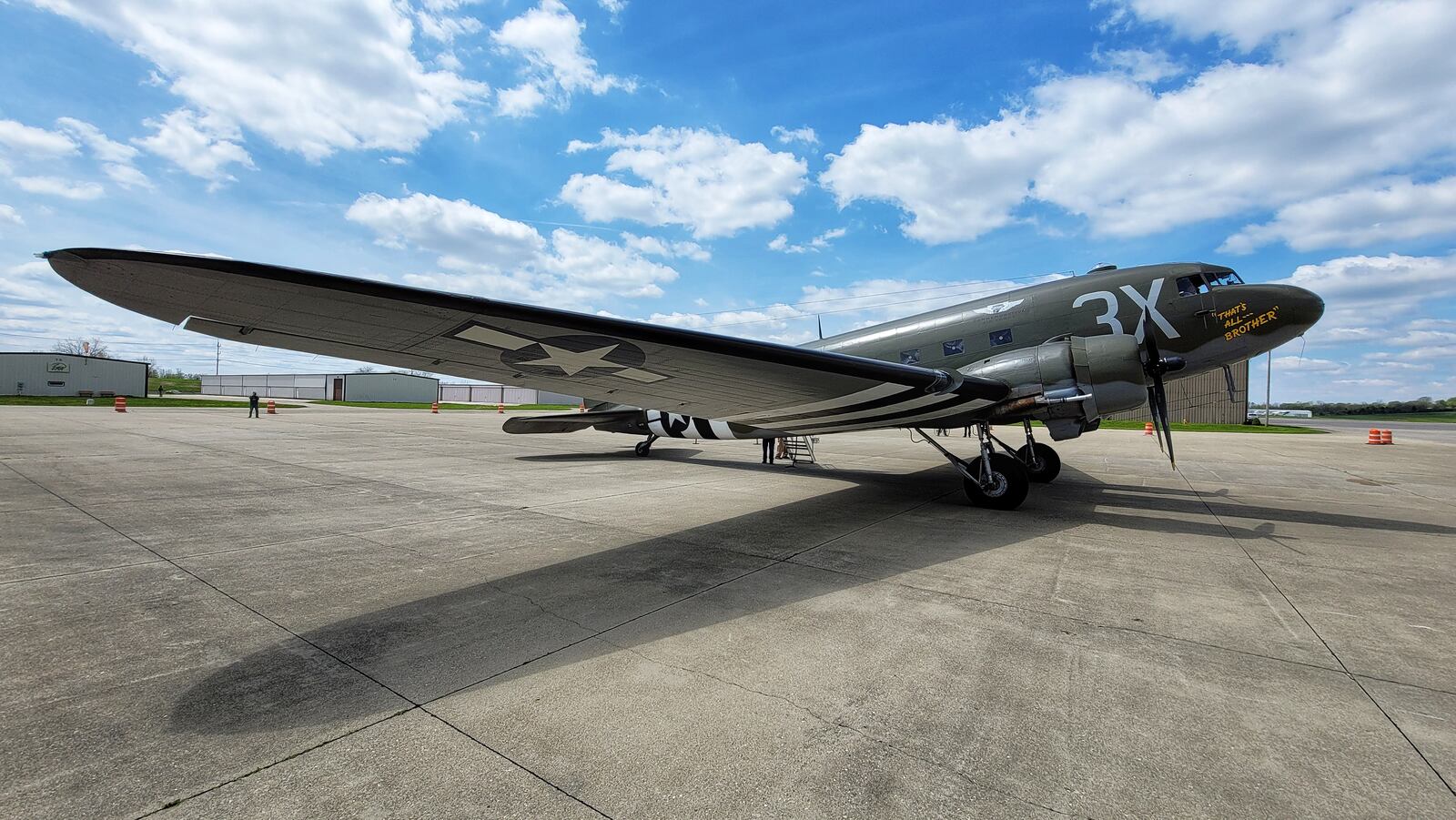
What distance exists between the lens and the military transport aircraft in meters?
3.32

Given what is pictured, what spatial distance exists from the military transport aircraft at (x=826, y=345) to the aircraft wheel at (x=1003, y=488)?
24 mm

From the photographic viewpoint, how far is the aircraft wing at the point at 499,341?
3.07 metres

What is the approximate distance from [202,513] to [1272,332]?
14344mm

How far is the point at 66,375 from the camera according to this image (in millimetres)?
55844

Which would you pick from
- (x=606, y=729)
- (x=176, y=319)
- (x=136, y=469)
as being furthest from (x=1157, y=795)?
(x=136, y=469)

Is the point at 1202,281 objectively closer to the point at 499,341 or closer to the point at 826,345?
the point at 826,345

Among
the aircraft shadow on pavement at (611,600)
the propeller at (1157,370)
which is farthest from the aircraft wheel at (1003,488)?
the propeller at (1157,370)

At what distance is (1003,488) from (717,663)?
6.32 metres

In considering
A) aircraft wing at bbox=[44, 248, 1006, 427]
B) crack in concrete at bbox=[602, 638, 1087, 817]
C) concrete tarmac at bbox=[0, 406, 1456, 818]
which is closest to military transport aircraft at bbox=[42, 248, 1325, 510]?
aircraft wing at bbox=[44, 248, 1006, 427]

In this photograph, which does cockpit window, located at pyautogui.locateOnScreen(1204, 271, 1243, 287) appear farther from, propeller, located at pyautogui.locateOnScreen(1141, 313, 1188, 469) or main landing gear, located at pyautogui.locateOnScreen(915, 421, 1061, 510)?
main landing gear, located at pyautogui.locateOnScreen(915, 421, 1061, 510)

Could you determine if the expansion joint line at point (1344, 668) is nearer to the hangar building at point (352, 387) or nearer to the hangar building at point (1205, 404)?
the hangar building at point (1205, 404)

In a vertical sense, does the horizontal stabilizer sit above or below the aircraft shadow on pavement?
above

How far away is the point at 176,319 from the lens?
3.43m

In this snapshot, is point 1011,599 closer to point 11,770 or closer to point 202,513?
point 11,770
